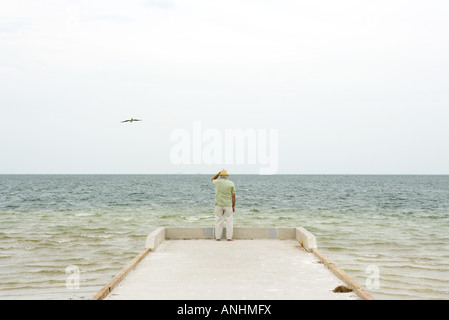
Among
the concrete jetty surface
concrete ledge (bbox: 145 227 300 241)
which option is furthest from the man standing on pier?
concrete ledge (bbox: 145 227 300 241)

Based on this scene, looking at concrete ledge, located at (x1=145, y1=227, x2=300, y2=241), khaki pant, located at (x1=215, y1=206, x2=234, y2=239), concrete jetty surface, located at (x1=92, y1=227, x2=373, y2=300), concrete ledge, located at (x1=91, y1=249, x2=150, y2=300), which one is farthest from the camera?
concrete ledge, located at (x1=145, y1=227, x2=300, y2=241)

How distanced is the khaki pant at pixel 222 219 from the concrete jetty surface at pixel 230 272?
0.33 meters

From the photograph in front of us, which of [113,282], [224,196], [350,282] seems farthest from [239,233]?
[113,282]

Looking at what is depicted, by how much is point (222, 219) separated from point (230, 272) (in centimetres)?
403

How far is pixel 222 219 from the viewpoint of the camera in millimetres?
12930

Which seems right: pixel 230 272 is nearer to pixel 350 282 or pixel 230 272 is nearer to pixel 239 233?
pixel 350 282

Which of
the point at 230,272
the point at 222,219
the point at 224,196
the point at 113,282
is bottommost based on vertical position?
the point at 230,272

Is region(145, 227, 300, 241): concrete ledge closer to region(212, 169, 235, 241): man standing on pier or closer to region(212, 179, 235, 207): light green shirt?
region(212, 169, 235, 241): man standing on pier

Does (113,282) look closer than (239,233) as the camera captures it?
Yes

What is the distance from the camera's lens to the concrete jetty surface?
727 centimetres

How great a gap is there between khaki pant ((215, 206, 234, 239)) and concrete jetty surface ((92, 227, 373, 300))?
1.07ft

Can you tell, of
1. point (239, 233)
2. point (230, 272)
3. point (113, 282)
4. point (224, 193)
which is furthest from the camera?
point (239, 233)

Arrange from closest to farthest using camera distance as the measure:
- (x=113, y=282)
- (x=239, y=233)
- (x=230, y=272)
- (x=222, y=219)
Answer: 1. (x=113, y=282)
2. (x=230, y=272)
3. (x=222, y=219)
4. (x=239, y=233)

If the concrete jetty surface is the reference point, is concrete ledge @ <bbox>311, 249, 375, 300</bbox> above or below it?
above
